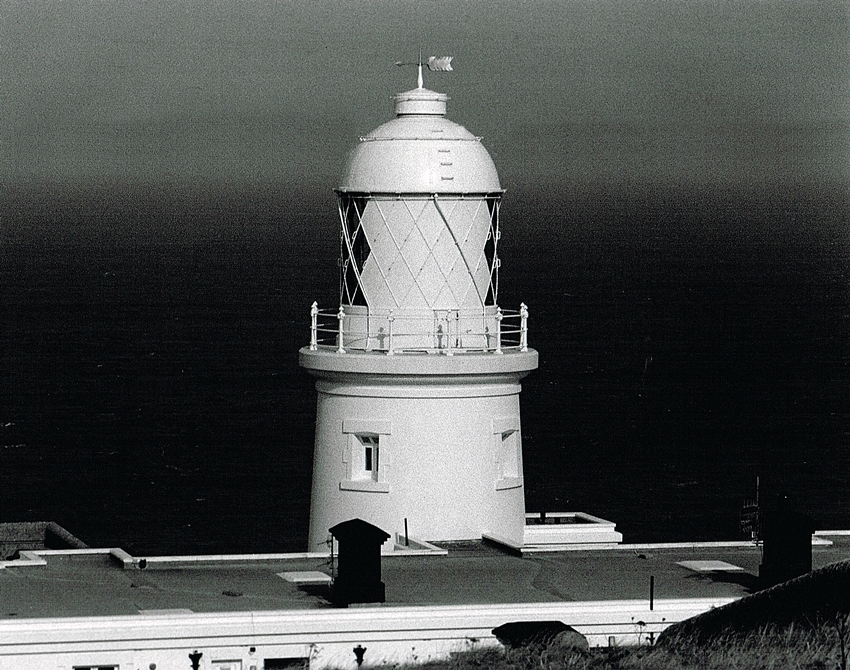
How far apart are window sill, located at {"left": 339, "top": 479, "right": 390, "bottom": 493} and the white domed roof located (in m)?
3.45

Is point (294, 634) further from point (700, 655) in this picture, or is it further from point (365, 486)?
point (365, 486)

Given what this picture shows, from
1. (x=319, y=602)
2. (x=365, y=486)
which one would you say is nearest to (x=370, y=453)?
(x=365, y=486)

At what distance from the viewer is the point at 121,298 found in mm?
103000

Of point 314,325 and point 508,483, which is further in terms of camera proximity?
point 508,483

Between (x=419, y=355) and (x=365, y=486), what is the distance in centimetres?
169

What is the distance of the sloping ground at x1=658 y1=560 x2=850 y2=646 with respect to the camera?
24.8 metres

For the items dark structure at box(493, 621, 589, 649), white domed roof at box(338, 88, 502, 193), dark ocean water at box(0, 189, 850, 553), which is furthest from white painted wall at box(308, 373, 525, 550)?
dark ocean water at box(0, 189, 850, 553)

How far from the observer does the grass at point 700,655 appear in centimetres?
2411

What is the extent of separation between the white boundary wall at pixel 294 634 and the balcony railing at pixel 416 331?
612 centimetres

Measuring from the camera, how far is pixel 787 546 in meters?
28.7

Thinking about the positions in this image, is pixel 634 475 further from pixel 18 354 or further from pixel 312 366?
pixel 312 366

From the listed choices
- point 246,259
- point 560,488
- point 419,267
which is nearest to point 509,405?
point 419,267

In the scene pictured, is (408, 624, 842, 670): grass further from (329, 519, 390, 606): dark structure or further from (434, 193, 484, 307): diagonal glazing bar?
(434, 193, 484, 307): diagonal glazing bar

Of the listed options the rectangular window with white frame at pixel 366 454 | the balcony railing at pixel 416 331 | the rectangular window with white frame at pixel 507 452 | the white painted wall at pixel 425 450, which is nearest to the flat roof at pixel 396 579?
the white painted wall at pixel 425 450
